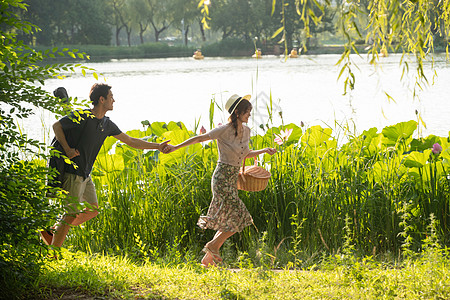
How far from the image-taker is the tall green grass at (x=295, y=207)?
428cm

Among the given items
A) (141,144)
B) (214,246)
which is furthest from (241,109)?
(214,246)

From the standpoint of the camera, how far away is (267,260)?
395 cm

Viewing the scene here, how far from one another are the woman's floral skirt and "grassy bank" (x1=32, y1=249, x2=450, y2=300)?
0.52 meters

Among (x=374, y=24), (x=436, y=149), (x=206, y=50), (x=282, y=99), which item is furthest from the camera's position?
(x=206, y=50)

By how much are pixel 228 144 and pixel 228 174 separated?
8.2 inches

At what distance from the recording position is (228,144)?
12.4 ft

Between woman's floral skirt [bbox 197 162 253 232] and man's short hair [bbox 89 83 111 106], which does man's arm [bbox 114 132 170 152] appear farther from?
woman's floral skirt [bbox 197 162 253 232]

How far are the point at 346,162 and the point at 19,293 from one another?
2.89 meters

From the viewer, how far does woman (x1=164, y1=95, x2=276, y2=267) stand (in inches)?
149

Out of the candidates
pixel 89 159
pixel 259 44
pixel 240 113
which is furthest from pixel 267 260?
pixel 259 44

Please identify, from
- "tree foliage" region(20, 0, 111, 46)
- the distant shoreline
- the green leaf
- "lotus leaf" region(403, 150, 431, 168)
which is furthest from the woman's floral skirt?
"tree foliage" region(20, 0, 111, 46)

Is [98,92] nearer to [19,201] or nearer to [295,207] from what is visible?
[19,201]

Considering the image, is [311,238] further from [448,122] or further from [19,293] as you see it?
[448,122]

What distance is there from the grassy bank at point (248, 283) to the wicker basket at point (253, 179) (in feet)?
2.27
